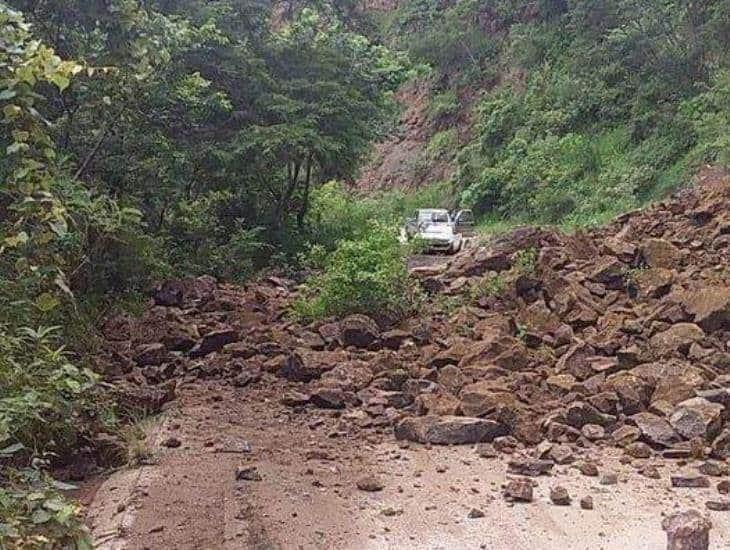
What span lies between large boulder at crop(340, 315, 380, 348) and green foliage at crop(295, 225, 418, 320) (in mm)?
738

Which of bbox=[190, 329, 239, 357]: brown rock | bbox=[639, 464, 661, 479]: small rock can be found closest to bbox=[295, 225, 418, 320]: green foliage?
bbox=[190, 329, 239, 357]: brown rock

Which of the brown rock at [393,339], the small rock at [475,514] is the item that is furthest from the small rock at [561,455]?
the brown rock at [393,339]

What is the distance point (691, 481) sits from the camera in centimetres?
581

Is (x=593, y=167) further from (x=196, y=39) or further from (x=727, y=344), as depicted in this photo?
(x=727, y=344)

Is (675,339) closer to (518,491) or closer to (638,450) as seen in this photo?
(638,450)

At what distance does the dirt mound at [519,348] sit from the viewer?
696 cm

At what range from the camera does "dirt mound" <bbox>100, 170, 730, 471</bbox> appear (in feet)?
22.8

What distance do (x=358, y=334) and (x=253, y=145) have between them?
5025mm

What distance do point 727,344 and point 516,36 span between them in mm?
26801

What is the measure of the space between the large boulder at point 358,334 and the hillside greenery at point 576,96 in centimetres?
1024

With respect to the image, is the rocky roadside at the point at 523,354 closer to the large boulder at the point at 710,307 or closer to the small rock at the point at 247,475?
the large boulder at the point at 710,307

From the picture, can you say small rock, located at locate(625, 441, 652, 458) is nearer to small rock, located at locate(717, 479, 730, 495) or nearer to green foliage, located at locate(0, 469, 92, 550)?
small rock, located at locate(717, 479, 730, 495)

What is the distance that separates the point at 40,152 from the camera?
3471 millimetres

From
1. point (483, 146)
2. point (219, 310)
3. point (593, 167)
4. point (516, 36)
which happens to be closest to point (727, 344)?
point (219, 310)
